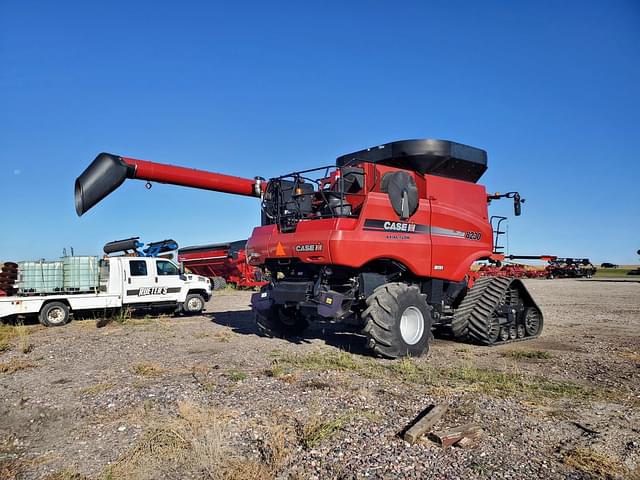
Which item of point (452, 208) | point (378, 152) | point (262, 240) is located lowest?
point (262, 240)

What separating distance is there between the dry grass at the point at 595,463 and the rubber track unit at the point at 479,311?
5486 mm

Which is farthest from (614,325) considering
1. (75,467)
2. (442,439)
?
(75,467)

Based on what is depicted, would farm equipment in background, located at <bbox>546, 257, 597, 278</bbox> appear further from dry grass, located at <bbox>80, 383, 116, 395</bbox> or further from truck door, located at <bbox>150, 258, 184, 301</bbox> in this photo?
dry grass, located at <bbox>80, 383, 116, 395</bbox>

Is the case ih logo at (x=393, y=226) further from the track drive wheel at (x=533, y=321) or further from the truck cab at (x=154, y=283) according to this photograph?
the truck cab at (x=154, y=283)

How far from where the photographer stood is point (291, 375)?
22.0ft

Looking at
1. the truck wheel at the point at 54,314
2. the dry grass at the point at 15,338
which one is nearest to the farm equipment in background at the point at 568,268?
the truck wheel at the point at 54,314

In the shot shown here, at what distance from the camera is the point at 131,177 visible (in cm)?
942

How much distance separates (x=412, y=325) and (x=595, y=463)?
4.69 meters

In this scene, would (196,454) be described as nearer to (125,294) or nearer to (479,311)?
(479,311)

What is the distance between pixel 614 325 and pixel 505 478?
34.9ft

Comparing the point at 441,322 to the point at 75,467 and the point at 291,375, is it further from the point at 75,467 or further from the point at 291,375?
the point at 75,467

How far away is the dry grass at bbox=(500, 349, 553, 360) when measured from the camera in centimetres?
812

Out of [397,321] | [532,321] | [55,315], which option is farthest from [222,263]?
[397,321]

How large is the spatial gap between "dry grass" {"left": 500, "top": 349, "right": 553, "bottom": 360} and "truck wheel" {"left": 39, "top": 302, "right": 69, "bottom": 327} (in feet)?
38.8
